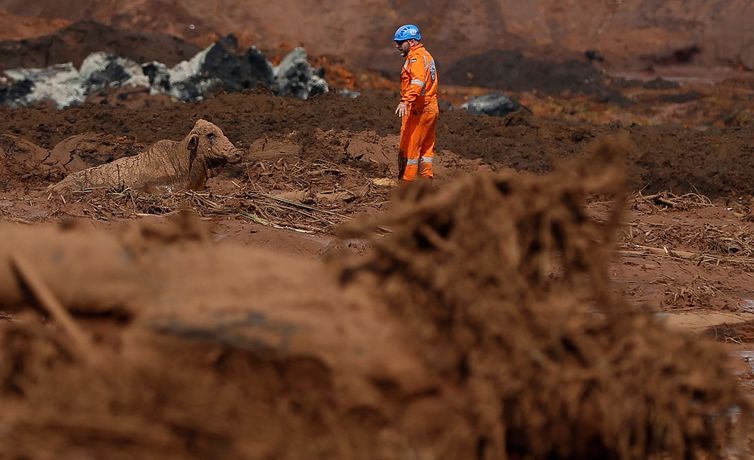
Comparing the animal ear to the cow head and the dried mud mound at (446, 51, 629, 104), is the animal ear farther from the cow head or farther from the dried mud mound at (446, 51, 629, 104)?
the dried mud mound at (446, 51, 629, 104)

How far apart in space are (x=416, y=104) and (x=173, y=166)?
2.75 m

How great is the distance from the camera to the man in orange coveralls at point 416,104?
463 inches

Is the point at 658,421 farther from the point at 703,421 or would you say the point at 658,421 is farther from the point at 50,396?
the point at 50,396

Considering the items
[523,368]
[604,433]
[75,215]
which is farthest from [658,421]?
[75,215]

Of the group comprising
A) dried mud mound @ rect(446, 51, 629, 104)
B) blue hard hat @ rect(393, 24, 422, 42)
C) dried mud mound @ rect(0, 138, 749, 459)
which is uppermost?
blue hard hat @ rect(393, 24, 422, 42)

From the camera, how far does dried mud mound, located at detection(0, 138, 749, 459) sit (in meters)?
3.49

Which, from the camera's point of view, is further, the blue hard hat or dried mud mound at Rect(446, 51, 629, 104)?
dried mud mound at Rect(446, 51, 629, 104)

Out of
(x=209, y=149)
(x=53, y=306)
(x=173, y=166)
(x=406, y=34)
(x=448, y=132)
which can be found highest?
(x=406, y=34)

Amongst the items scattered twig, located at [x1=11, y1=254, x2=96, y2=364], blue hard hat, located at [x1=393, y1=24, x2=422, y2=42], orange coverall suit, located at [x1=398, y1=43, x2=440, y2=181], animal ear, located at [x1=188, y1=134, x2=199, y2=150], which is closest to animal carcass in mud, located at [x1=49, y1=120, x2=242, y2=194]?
animal ear, located at [x1=188, y1=134, x2=199, y2=150]

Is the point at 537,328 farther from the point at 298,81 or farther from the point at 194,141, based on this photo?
the point at 298,81

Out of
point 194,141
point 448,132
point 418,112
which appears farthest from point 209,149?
point 448,132

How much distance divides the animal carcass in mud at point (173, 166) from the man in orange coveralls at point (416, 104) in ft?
6.38

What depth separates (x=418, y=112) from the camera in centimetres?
1205

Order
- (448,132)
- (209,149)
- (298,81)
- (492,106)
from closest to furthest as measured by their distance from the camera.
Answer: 1. (209,149)
2. (448,132)
3. (298,81)
4. (492,106)
